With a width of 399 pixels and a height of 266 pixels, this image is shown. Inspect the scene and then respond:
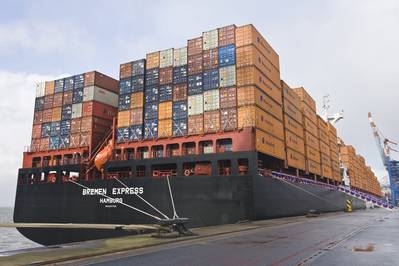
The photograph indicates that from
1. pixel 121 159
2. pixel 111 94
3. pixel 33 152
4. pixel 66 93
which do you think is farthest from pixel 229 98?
pixel 33 152

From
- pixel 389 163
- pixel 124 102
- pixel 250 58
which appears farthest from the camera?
pixel 389 163

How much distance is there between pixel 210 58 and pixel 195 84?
2.78m

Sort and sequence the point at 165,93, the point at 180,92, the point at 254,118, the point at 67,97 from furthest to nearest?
the point at 67,97, the point at 165,93, the point at 180,92, the point at 254,118

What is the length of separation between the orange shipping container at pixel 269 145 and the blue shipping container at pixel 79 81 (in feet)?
69.1

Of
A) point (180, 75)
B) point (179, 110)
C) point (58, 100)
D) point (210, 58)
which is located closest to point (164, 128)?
point (179, 110)

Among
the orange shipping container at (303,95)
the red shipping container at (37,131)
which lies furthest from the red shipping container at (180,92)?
the orange shipping container at (303,95)

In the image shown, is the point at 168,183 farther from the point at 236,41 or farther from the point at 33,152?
the point at 33,152

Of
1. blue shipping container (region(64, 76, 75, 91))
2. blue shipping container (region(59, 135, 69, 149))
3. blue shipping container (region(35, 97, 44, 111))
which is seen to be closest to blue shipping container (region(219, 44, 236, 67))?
blue shipping container (region(64, 76, 75, 91))

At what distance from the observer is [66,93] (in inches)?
1604

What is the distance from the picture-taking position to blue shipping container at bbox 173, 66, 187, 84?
34.1 meters

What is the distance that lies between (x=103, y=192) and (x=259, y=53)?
62.8ft

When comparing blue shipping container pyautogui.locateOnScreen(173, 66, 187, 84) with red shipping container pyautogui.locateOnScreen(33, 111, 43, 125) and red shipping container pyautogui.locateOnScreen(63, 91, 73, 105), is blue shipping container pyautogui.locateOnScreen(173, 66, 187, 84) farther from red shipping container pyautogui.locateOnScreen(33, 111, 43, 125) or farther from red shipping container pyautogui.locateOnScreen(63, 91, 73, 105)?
red shipping container pyautogui.locateOnScreen(33, 111, 43, 125)

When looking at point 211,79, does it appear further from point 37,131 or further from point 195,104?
point 37,131

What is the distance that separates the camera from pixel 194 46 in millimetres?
34500
